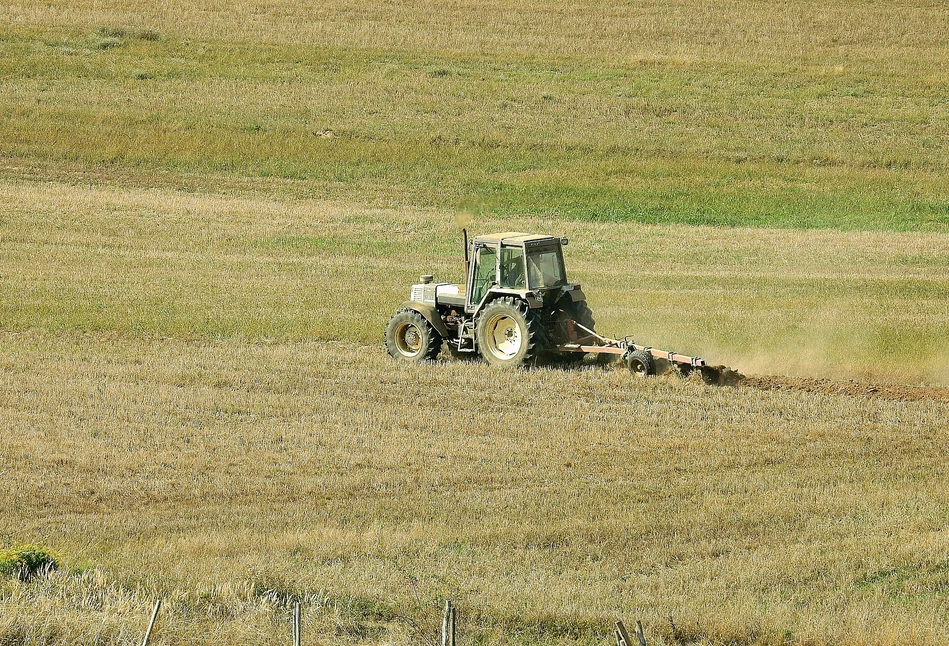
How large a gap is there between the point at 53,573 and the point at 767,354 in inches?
455

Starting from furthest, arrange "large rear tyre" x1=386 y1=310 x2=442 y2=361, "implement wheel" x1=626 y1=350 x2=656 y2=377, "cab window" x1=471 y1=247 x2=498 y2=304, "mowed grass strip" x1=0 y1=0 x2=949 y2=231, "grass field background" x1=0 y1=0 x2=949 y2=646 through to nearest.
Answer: "mowed grass strip" x1=0 y1=0 x2=949 y2=231 < "large rear tyre" x1=386 y1=310 x2=442 y2=361 < "cab window" x1=471 y1=247 x2=498 y2=304 < "implement wheel" x1=626 y1=350 x2=656 y2=377 < "grass field background" x1=0 y1=0 x2=949 y2=646

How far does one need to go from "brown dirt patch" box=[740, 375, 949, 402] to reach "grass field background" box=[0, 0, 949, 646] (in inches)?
20.6

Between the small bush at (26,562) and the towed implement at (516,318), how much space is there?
8.32 m

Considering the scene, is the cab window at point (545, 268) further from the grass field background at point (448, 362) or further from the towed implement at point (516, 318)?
the grass field background at point (448, 362)

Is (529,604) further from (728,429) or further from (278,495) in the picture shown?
(728,429)

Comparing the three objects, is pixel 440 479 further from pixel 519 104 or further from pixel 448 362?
pixel 519 104

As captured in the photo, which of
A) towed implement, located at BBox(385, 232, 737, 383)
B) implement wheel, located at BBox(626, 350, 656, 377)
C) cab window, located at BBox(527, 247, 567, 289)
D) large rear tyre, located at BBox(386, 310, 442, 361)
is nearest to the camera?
implement wheel, located at BBox(626, 350, 656, 377)

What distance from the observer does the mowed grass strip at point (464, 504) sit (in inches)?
291

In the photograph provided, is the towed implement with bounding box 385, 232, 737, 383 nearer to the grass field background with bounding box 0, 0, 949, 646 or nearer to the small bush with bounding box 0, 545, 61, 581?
the grass field background with bounding box 0, 0, 949, 646

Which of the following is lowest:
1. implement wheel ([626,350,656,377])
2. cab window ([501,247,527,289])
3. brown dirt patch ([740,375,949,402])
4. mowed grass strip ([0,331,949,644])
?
mowed grass strip ([0,331,949,644])

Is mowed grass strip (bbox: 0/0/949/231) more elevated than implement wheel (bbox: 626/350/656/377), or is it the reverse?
mowed grass strip (bbox: 0/0/949/231)

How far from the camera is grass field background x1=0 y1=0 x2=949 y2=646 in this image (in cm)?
806

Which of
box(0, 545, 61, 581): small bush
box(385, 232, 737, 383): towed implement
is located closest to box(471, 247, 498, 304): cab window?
box(385, 232, 737, 383): towed implement

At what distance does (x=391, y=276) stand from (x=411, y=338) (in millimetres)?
7191
